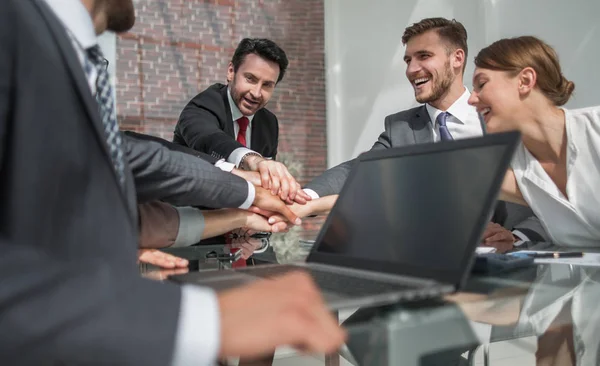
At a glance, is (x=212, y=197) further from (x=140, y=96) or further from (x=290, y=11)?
(x=290, y=11)

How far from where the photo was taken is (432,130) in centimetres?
243

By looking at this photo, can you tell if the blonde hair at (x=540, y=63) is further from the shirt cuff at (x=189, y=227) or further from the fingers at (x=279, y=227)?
the shirt cuff at (x=189, y=227)

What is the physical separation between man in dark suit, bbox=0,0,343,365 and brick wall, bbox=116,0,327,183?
5666 millimetres

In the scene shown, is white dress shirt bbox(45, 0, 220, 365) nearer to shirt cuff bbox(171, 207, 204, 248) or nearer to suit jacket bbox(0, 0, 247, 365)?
suit jacket bbox(0, 0, 247, 365)

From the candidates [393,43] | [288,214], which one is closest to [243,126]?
[288,214]

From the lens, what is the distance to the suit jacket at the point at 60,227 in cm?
37

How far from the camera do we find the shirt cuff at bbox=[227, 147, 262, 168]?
2.06m

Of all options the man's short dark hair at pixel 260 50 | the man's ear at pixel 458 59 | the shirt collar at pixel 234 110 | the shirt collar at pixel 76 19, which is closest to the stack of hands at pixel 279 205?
the shirt collar at pixel 76 19

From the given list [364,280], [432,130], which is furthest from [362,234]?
[432,130]

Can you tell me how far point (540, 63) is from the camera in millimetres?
1662

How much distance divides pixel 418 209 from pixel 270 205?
91 centimetres

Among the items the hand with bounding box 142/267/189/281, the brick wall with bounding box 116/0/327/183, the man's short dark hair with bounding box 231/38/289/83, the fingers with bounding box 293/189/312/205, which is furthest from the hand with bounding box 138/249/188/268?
the brick wall with bounding box 116/0/327/183

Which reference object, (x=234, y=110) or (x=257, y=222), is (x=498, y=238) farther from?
(x=234, y=110)

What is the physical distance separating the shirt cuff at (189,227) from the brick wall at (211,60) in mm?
4877
